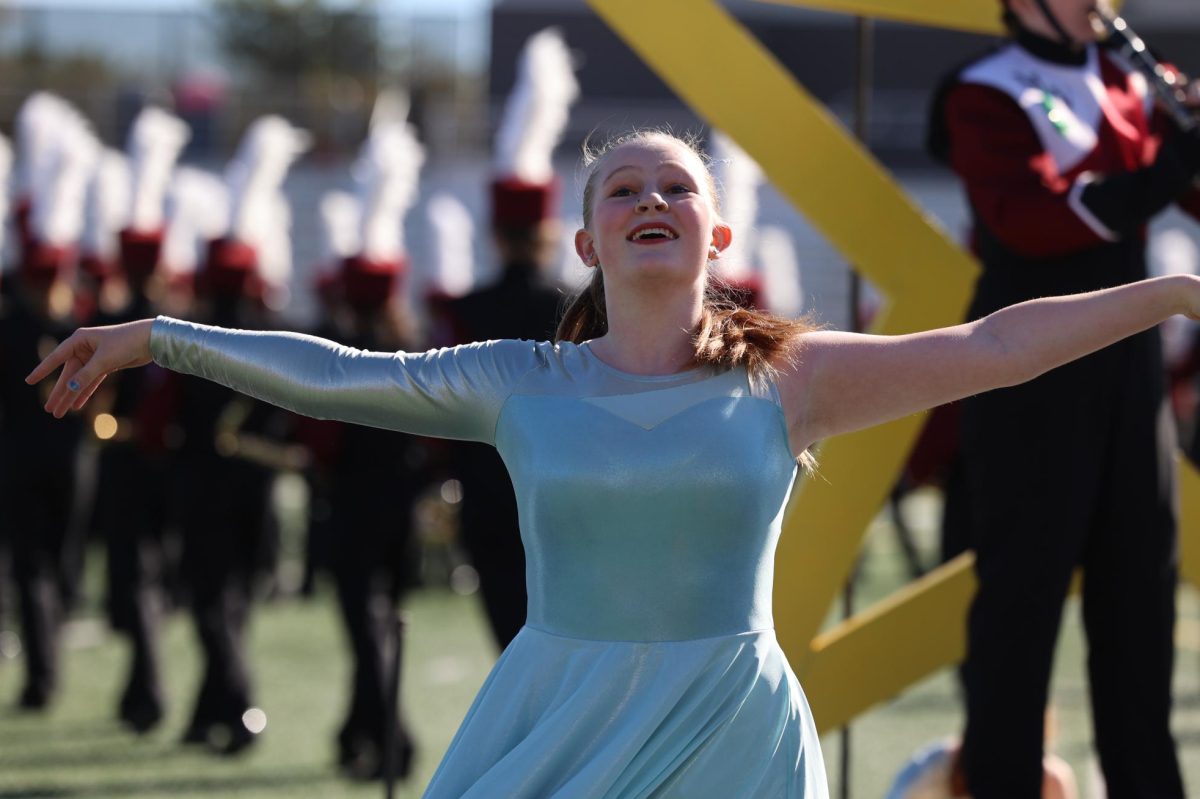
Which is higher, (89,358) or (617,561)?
(89,358)

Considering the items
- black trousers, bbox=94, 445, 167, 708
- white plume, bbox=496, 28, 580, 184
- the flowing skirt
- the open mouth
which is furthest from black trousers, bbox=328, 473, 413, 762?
the open mouth

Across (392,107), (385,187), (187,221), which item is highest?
(392,107)

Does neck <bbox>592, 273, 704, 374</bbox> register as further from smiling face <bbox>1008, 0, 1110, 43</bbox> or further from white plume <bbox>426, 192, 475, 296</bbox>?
white plume <bbox>426, 192, 475, 296</bbox>

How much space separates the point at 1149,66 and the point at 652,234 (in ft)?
4.82

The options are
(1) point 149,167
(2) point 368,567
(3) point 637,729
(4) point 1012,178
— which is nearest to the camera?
(3) point 637,729

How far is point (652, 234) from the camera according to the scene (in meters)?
2.86

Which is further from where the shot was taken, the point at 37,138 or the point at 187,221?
the point at 37,138

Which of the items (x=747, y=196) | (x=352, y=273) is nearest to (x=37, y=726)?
(x=352, y=273)

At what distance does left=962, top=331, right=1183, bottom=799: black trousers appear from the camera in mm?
3785

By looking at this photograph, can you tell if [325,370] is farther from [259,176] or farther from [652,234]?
[259,176]

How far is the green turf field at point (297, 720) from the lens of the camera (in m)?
6.35

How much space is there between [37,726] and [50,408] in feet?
16.4

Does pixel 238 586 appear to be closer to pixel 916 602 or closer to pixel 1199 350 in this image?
pixel 916 602

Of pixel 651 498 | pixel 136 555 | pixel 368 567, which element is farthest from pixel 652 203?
pixel 136 555
